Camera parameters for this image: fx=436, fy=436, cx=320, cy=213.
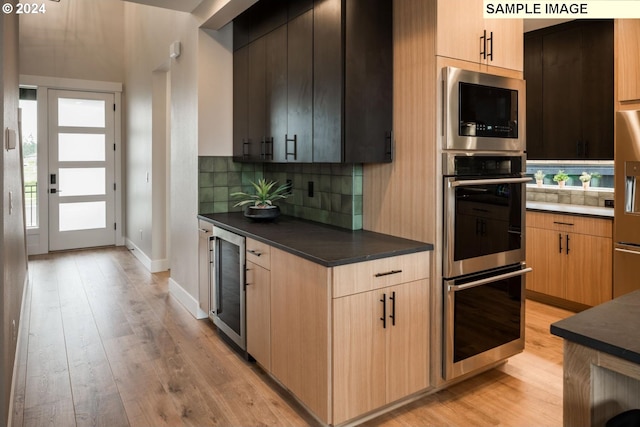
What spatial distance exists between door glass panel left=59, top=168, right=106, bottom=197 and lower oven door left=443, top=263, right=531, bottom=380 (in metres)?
6.32

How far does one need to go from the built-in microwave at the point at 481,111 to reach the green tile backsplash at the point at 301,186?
733 mm

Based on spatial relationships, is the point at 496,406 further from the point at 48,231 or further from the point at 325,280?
the point at 48,231

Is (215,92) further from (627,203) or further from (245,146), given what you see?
(627,203)

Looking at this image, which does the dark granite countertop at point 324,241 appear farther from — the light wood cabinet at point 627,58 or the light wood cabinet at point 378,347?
the light wood cabinet at point 627,58

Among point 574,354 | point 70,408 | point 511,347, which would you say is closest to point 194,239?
point 70,408

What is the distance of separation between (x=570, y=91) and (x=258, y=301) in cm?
346

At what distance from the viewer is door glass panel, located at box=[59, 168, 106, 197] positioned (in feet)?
22.0

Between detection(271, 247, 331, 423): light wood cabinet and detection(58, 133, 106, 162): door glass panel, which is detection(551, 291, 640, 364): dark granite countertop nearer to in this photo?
detection(271, 247, 331, 423): light wood cabinet

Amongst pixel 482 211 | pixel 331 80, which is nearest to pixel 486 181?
pixel 482 211

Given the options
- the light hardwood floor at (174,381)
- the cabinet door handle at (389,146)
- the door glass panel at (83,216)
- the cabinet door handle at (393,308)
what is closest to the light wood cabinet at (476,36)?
the cabinet door handle at (389,146)

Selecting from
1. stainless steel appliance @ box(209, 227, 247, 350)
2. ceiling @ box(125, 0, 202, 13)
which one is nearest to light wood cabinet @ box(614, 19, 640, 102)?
stainless steel appliance @ box(209, 227, 247, 350)

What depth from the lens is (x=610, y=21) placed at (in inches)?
Result: 146

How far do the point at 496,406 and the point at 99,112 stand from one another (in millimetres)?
6917

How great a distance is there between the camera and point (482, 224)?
8.27 feet
